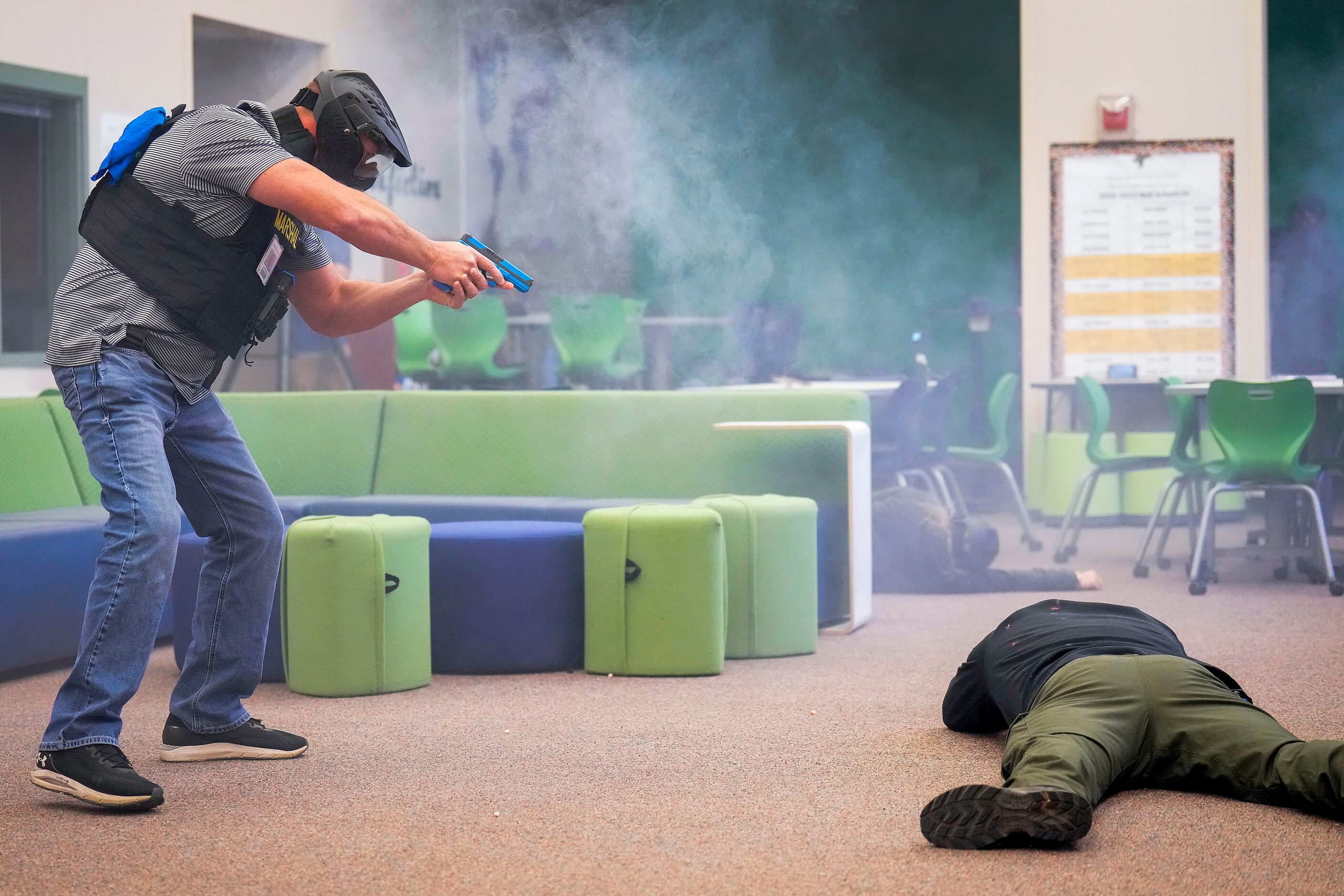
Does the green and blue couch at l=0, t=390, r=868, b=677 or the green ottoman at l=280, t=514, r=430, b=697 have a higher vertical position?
the green and blue couch at l=0, t=390, r=868, b=677

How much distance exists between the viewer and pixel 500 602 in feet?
11.7

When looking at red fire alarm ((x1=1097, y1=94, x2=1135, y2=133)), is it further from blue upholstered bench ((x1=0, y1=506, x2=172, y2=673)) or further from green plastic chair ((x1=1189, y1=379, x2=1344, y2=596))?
blue upholstered bench ((x1=0, y1=506, x2=172, y2=673))

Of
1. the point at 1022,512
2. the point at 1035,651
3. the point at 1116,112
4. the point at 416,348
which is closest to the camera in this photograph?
the point at 1035,651

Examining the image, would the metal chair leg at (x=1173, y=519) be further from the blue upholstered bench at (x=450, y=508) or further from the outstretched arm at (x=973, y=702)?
the outstretched arm at (x=973, y=702)

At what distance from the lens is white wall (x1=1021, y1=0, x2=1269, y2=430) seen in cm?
788

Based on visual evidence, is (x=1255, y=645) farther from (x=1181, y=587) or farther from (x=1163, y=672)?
(x=1163, y=672)

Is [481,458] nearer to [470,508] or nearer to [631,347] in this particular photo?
[470,508]

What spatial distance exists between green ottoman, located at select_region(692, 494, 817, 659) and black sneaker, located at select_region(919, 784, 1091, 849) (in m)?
1.77

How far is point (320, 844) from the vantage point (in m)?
2.04

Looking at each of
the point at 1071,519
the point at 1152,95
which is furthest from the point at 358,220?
the point at 1152,95

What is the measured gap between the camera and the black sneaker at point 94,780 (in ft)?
7.16

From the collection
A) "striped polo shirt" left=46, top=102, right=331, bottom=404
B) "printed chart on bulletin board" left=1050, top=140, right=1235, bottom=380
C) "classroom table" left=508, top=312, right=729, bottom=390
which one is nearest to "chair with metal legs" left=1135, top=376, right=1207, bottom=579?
"printed chart on bulletin board" left=1050, top=140, right=1235, bottom=380

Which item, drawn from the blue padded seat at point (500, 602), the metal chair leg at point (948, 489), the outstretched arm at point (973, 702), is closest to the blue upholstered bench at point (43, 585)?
the blue padded seat at point (500, 602)

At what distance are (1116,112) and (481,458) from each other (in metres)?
5.12
